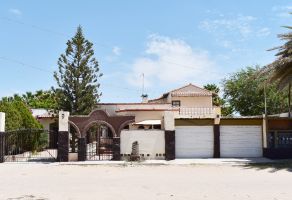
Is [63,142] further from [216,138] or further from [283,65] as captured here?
[283,65]

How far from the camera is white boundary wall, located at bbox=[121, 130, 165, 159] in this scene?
2755cm

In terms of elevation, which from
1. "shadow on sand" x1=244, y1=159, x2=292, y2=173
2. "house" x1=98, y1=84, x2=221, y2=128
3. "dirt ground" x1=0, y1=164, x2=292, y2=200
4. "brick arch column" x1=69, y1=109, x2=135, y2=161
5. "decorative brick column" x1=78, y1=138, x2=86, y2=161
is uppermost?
"house" x1=98, y1=84, x2=221, y2=128

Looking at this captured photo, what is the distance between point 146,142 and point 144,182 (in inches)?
410

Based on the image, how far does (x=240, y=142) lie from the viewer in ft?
94.2

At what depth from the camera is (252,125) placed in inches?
1137

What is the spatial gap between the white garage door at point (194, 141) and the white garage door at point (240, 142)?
893 millimetres

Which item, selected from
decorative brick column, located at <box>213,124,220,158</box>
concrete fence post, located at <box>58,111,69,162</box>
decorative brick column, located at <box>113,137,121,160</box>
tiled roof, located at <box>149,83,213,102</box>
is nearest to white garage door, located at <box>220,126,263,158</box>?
decorative brick column, located at <box>213,124,220,158</box>

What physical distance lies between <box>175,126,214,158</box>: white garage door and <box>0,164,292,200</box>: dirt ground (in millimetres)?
4858

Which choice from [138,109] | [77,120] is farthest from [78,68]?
[77,120]

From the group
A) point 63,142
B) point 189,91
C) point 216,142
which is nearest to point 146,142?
point 216,142

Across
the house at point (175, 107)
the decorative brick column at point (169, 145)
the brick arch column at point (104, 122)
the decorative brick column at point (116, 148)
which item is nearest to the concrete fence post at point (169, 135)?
the decorative brick column at point (169, 145)

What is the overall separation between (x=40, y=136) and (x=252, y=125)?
1926 centimetres

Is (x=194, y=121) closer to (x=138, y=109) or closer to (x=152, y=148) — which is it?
(x=152, y=148)

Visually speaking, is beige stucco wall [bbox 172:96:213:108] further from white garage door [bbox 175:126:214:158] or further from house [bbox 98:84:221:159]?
white garage door [bbox 175:126:214:158]
